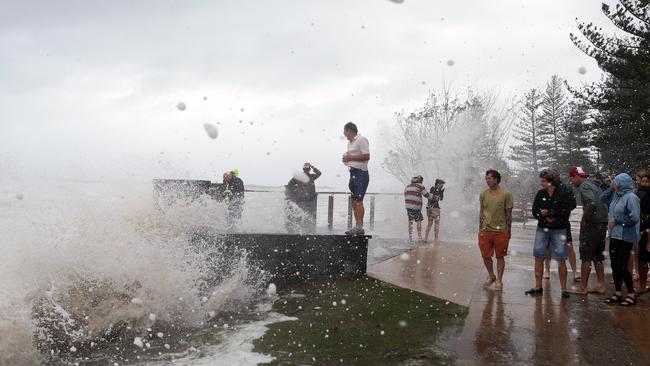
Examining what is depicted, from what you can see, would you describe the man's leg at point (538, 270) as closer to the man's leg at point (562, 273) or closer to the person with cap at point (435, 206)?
the man's leg at point (562, 273)

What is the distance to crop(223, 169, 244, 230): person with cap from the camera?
35.1ft

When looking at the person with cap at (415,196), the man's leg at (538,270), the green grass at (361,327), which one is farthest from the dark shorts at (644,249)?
the person with cap at (415,196)

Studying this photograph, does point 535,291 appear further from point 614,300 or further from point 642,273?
point 642,273

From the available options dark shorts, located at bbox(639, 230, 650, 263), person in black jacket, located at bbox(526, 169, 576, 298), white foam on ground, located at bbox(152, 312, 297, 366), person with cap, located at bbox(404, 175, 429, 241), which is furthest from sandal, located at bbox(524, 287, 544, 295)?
person with cap, located at bbox(404, 175, 429, 241)

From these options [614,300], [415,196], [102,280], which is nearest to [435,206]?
[415,196]

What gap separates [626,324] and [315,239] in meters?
3.88

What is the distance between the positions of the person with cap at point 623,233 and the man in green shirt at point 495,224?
47.1 inches

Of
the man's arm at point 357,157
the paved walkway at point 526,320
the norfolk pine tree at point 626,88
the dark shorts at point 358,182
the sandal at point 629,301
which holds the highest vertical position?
the norfolk pine tree at point 626,88

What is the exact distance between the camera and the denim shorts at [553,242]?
20.6 ft

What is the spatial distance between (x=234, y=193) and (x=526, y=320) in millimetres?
7151

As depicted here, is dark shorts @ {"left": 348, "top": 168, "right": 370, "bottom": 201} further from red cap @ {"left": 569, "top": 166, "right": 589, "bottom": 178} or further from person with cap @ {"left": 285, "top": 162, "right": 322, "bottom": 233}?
person with cap @ {"left": 285, "top": 162, "right": 322, "bottom": 233}

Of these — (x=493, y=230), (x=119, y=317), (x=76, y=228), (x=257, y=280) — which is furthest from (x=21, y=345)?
(x=493, y=230)

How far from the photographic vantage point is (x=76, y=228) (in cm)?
673

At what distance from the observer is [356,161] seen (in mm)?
7156
